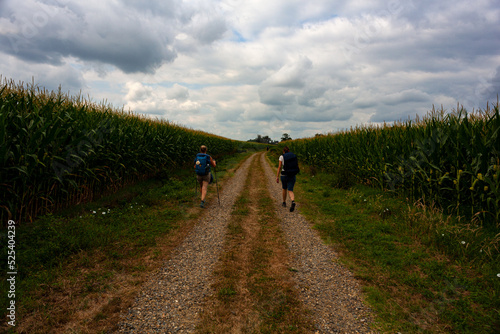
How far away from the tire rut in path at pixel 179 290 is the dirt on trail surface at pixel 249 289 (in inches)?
0.6

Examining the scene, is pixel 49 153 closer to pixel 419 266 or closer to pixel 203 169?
pixel 203 169

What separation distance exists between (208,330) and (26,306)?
9.80 ft

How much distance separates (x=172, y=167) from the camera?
1769 centimetres

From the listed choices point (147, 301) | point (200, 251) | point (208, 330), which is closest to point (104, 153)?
point (200, 251)

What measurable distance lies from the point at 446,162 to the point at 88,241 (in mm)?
10728

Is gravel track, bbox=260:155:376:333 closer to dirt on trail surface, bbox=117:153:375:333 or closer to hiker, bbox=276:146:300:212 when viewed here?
dirt on trail surface, bbox=117:153:375:333

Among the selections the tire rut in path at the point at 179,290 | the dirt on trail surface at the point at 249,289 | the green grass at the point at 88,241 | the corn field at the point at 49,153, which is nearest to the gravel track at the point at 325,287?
the dirt on trail surface at the point at 249,289

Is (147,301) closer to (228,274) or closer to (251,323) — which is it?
(228,274)

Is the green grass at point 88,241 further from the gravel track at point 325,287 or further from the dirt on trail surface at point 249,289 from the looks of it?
the gravel track at point 325,287

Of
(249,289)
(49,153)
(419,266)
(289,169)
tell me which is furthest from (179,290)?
(289,169)

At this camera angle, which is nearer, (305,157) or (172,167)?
(172,167)

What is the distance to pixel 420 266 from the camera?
4.96 m

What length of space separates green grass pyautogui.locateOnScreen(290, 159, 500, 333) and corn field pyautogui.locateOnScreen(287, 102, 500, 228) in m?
0.71

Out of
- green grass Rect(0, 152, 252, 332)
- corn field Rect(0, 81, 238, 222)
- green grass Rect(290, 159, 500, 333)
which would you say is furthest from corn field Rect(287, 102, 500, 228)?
corn field Rect(0, 81, 238, 222)
